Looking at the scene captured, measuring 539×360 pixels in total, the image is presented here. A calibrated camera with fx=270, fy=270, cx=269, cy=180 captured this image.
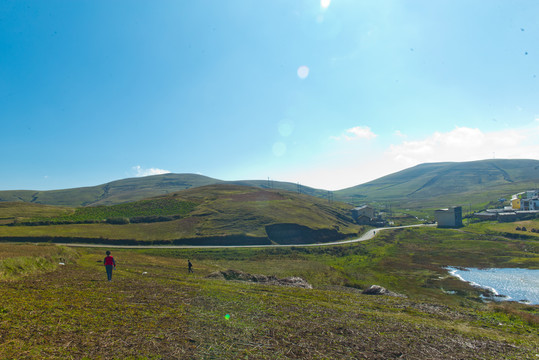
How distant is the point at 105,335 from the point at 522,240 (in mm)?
106698

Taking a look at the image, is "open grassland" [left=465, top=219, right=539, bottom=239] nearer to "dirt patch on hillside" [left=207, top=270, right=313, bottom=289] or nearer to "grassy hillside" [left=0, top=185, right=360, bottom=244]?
"grassy hillside" [left=0, top=185, right=360, bottom=244]

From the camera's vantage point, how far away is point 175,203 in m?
114

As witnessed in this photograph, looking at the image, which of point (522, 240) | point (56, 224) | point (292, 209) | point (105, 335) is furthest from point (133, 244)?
point (522, 240)

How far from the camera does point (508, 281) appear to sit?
1758 inches

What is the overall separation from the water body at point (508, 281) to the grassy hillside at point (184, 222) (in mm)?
42550

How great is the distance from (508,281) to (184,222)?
79.3m

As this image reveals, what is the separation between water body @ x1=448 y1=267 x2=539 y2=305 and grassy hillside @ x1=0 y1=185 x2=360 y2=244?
42550 millimetres

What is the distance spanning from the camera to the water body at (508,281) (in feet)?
121

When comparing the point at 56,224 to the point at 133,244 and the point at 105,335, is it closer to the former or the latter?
the point at 133,244

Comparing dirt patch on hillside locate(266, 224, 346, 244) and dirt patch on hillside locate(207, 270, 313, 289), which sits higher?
dirt patch on hillside locate(207, 270, 313, 289)

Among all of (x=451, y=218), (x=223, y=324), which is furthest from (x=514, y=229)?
(x=223, y=324)

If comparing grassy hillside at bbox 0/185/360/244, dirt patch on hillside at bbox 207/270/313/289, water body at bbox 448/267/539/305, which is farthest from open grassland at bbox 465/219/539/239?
dirt patch on hillside at bbox 207/270/313/289

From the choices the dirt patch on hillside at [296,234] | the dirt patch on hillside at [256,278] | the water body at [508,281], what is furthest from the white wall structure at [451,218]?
the dirt patch on hillside at [256,278]

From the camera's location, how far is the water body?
121 ft
